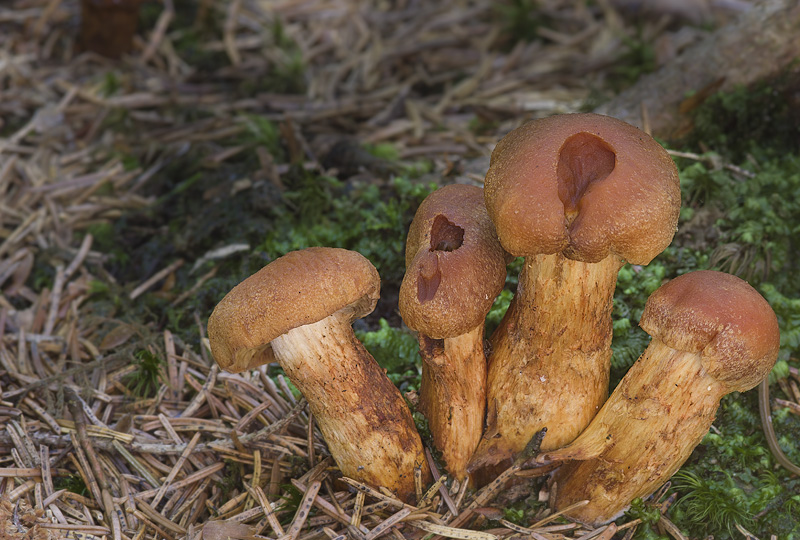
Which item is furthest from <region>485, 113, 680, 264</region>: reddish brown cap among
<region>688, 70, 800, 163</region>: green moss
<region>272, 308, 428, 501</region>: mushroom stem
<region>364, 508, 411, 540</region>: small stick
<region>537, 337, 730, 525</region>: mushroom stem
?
<region>688, 70, 800, 163</region>: green moss

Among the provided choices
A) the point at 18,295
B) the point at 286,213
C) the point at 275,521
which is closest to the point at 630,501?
the point at 275,521

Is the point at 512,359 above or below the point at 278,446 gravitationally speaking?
above

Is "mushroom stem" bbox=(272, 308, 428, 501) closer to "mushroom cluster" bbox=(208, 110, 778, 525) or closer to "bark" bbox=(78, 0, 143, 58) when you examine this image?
"mushroom cluster" bbox=(208, 110, 778, 525)

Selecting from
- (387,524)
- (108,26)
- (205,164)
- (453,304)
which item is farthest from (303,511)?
(108,26)

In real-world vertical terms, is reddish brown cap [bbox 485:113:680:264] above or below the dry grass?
above

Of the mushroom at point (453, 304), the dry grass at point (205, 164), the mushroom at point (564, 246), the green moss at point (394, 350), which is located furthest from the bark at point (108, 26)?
the mushroom at point (564, 246)

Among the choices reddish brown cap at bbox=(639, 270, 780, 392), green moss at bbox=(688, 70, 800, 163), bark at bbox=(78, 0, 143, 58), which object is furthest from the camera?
bark at bbox=(78, 0, 143, 58)

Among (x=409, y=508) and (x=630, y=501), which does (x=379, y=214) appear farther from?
(x=630, y=501)

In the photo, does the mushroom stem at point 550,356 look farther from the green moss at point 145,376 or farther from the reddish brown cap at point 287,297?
the green moss at point 145,376

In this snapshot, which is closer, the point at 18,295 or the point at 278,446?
the point at 278,446
